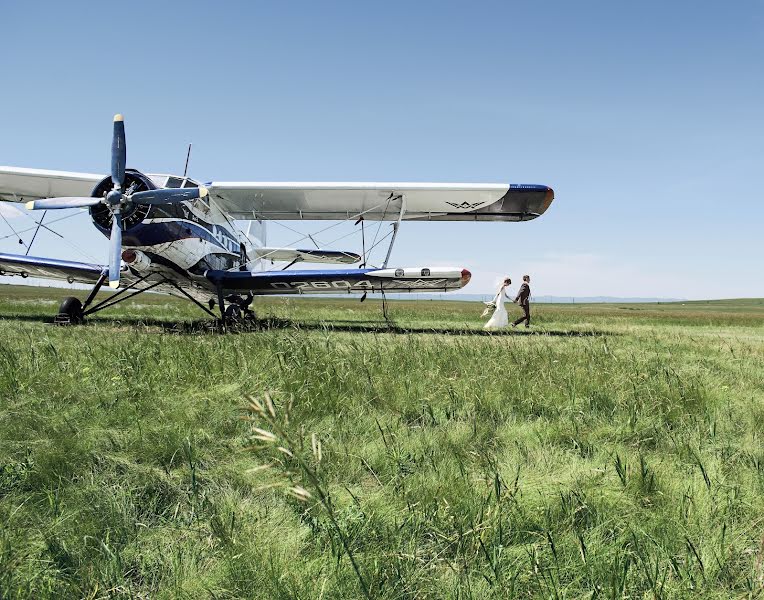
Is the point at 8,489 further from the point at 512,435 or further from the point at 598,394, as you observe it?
the point at 598,394

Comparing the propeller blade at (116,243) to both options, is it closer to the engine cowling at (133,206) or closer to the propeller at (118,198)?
the propeller at (118,198)

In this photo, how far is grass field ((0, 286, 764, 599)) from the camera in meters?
1.55

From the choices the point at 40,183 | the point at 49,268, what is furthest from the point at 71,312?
the point at 40,183

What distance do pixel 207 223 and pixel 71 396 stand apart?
994 centimetres

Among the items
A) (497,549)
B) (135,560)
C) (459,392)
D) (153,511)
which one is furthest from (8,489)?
(459,392)

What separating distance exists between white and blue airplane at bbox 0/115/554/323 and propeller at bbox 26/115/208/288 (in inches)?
0.8

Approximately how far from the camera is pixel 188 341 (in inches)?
249

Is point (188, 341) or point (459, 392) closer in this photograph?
point (459, 392)

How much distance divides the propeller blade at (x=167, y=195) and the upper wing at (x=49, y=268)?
427cm

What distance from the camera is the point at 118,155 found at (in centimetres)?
1022

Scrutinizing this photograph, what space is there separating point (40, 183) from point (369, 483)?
15.7 meters

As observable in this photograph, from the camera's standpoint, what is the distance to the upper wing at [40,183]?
42.8ft

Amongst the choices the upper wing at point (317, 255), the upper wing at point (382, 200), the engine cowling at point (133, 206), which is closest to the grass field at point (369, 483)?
the engine cowling at point (133, 206)

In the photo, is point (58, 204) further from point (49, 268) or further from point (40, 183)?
point (40, 183)
